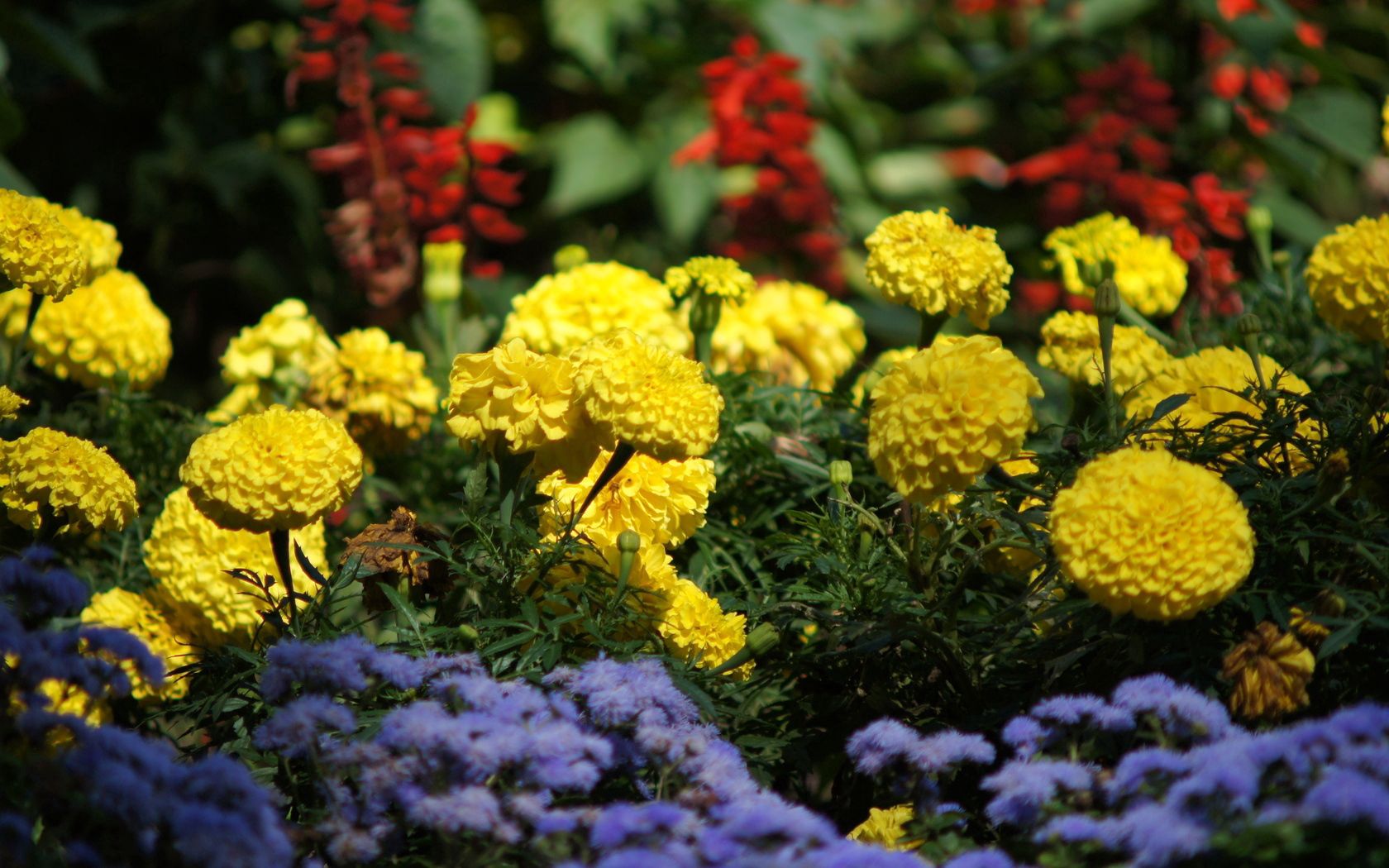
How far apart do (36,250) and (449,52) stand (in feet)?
6.28

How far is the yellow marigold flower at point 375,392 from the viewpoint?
2.05 metres

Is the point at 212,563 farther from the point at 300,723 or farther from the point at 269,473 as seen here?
the point at 300,723

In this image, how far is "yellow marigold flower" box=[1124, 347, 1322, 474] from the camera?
5.06ft

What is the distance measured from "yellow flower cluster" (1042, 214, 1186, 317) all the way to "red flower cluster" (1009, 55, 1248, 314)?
2.67 feet

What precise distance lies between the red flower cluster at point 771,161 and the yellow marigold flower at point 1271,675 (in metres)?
2.07

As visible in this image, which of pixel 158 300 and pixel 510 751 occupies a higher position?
pixel 510 751

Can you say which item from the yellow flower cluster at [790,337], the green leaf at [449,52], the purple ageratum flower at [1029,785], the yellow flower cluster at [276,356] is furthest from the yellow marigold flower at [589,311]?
the green leaf at [449,52]

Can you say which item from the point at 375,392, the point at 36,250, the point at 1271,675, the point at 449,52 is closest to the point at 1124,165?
the point at 449,52

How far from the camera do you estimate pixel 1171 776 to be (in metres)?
1.12

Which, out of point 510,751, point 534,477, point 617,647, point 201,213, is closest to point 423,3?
point 201,213

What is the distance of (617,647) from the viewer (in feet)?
4.57

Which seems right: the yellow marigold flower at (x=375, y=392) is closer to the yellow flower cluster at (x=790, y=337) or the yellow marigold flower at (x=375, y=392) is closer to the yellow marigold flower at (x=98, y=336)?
the yellow marigold flower at (x=98, y=336)

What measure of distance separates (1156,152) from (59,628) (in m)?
2.53

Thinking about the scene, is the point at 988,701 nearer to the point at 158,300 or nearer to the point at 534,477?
the point at 534,477
